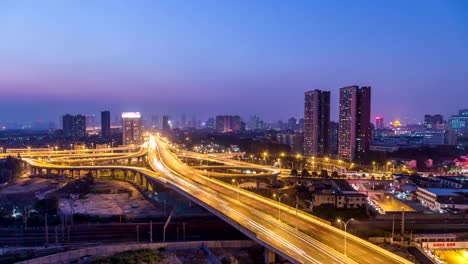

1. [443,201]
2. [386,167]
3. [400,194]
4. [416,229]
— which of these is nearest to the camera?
[416,229]

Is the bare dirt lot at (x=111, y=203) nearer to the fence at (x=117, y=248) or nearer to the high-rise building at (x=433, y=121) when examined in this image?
the fence at (x=117, y=248)

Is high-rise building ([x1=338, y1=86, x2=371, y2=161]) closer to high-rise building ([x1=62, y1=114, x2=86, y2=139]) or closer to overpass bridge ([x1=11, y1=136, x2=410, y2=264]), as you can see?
overpass bridge ([x1=11, y1=136, x2=410, y2=264])

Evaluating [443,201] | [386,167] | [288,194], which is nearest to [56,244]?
[288,194]

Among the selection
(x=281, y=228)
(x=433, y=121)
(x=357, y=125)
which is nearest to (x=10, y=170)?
(x=281, y=228)

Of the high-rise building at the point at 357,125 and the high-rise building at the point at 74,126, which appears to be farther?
the high-rise building at the point at 74,126

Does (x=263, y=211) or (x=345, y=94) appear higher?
(x=345, y=94)

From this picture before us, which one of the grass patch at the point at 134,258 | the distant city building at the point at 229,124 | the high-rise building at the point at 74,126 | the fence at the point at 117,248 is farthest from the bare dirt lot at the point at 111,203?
the distant city building at the point at 229,124

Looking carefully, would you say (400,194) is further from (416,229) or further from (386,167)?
(386,167)
